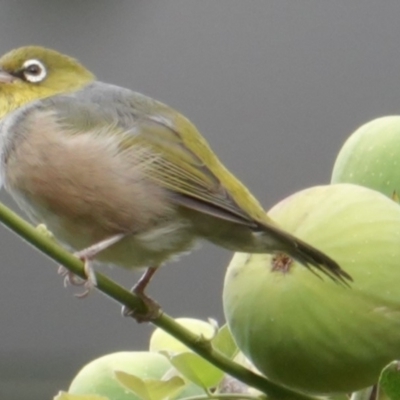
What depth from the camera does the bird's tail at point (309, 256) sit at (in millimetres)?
805

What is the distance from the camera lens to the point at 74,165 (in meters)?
1.11

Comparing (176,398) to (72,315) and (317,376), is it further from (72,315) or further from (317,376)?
(72,315)

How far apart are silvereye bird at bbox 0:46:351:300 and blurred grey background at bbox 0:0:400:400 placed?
5.49 ft

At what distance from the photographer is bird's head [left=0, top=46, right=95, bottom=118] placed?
4.42 feet

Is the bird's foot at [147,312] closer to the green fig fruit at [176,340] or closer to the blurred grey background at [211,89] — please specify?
the green fig fruit at [176,340]

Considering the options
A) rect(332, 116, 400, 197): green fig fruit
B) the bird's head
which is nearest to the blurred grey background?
the bird's head

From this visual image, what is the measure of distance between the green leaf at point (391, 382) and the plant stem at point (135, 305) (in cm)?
6

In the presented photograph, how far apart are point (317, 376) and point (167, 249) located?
A: 0.30 m

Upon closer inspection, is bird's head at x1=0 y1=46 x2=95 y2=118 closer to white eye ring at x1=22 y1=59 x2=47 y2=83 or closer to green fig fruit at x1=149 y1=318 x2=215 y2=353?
white eye ring at x1=22 y1=59 x2=47 y2=83

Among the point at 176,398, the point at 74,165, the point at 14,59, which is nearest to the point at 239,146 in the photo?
the point at 14,59

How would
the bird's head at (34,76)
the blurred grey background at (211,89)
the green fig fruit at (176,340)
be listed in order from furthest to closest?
the blurred grey background at (211,89)
the bird's head at (34,76)
the green fig fruit at (176,340)

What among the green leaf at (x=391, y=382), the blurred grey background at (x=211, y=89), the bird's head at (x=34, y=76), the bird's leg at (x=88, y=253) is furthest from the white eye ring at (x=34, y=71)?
the blurred grey background at (x=211, y=89)

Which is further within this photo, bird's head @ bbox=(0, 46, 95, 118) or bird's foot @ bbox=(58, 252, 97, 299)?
bird's head @ bbox=(0, 46, 95, 118)

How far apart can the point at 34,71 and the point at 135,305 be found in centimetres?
63
